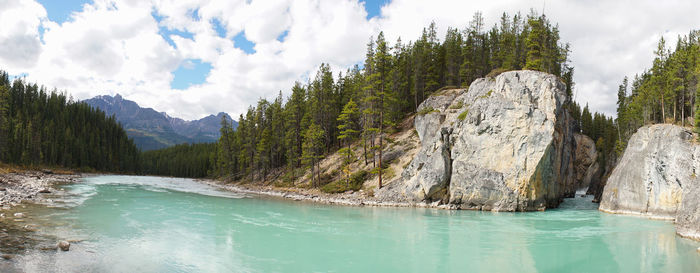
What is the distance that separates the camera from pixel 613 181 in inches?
1374

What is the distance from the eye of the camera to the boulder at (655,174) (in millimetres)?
28391

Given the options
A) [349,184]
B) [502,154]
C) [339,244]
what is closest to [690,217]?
[502,154]

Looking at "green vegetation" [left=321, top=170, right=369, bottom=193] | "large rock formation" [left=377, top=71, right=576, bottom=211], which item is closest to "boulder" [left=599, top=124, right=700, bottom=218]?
"large rock formation" [left=377, top=71, right=576, bottom=211]

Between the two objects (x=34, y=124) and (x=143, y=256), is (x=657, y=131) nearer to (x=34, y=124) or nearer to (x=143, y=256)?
(x=143, y=256)

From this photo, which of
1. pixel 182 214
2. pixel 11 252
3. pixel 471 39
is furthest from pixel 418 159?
pixel 471 39

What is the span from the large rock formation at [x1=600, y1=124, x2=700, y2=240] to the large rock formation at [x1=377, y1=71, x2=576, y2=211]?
5473 millimetres

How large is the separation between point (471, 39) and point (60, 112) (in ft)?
509

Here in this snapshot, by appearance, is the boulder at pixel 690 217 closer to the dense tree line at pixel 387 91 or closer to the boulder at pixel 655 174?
the boulder at pixel 655 174

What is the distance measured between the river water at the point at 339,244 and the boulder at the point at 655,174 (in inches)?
174

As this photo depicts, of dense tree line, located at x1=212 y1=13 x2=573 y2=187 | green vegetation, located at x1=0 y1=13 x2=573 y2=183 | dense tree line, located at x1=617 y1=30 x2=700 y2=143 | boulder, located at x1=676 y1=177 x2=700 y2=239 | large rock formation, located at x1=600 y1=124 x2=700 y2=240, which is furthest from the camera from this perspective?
dense tree line, located at x1=212 y1=13 x2=573 y2=187

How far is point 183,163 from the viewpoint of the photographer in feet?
481

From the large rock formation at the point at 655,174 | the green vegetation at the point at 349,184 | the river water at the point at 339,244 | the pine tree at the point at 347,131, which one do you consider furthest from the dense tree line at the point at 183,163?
the large rock formation at the point at 655,174

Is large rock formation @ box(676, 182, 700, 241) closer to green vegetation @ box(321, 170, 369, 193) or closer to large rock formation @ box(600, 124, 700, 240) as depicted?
large rock formation @ box(600, 124, 700, 240)

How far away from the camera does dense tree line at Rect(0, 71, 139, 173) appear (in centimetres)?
8750
